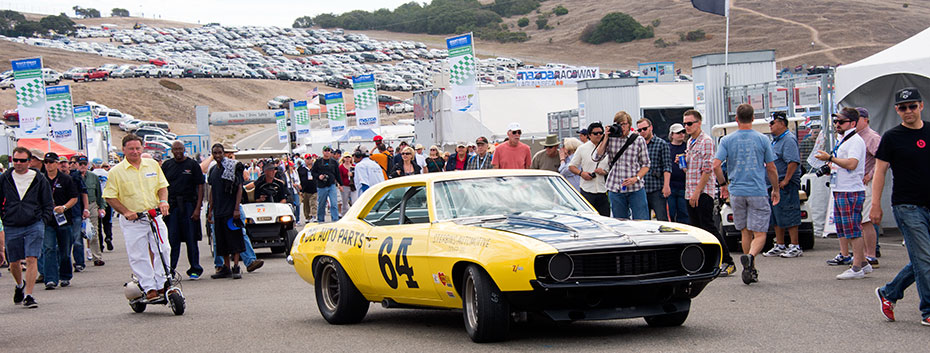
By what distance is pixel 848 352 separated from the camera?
629cm

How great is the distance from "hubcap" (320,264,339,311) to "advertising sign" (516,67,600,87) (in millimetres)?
41129

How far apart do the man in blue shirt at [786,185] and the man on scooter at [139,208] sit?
23.8 feet

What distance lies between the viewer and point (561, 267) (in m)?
6.59

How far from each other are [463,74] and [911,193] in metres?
23.9

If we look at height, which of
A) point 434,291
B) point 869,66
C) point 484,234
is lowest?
point 434,291

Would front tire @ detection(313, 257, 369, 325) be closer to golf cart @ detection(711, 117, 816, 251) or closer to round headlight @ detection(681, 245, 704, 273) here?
round headlight @ detection(681, 245, 704, 273)

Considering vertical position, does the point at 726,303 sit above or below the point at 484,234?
below

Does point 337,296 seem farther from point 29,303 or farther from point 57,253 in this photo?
point 57,253

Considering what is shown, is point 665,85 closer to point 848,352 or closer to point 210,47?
point 848,352

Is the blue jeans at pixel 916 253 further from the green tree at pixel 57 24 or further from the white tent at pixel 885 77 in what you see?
the green tree at pixel 57 24

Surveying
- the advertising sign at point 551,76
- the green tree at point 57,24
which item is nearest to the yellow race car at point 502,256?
the advertising sign at point 551,76

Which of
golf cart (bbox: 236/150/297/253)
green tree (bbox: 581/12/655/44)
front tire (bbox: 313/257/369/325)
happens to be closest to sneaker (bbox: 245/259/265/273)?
golf cart (bbox: 236/150/297/253)

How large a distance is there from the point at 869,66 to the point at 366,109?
1107 inches

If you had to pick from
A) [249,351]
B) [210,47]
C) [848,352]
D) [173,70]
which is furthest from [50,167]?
[210,47]
